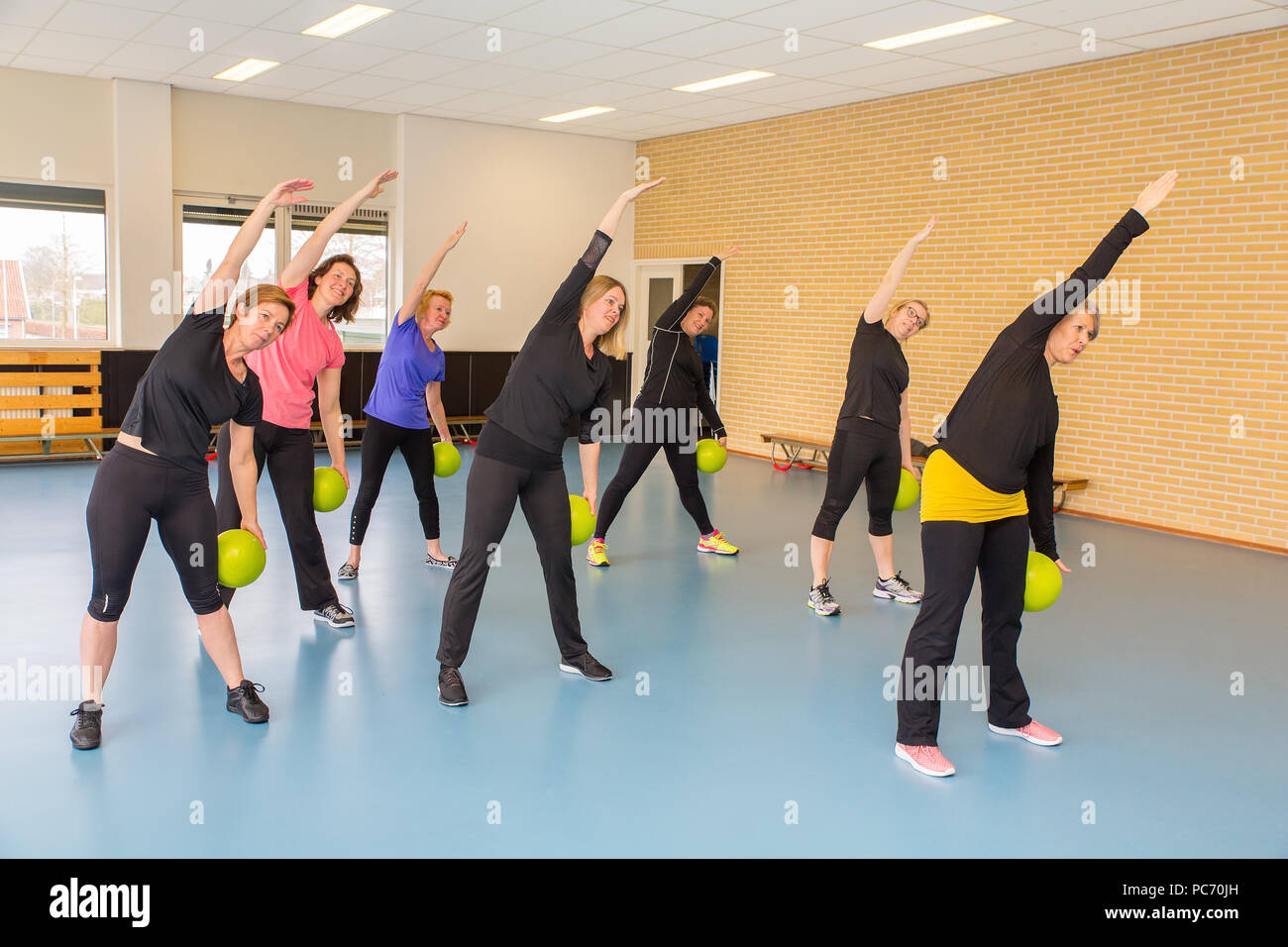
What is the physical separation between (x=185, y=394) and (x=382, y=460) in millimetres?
2278

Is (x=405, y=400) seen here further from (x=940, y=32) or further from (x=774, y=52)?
(x=940, y=32)

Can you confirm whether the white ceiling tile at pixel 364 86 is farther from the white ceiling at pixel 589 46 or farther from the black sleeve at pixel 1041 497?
the black sleeve at pixel 1041 497

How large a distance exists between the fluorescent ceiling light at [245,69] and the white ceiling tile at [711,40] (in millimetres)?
3389

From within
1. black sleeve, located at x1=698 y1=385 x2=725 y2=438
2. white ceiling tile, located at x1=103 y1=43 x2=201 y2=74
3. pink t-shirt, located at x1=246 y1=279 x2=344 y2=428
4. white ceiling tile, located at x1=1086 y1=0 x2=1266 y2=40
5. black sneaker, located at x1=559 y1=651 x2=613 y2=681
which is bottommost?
black sneaker, located at x1=559 y1=651 x2=613 y2=681

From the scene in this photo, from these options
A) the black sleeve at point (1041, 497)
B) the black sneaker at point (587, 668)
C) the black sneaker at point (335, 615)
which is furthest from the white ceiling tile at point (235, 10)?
the black sleeve at point (1041, 497)

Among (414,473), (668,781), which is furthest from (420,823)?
(414,473)

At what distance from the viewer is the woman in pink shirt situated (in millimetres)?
4270

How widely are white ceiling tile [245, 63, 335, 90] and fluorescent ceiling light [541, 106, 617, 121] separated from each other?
2.48 meters

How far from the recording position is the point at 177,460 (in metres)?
3.24

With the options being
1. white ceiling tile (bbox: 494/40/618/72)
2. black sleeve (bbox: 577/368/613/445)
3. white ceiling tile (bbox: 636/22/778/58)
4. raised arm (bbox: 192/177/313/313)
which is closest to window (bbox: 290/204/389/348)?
white ceiling tile (bbox: 494/40/618/72)

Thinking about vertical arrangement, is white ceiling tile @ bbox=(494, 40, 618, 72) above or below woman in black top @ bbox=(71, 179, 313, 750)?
above

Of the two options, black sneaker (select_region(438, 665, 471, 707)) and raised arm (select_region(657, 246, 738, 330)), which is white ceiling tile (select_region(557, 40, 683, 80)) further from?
black sneaker (select_region(438, 665, 471, 707))

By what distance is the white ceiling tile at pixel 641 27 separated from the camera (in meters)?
7.34

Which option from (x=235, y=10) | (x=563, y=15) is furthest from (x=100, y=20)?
(x=563, y=15)
